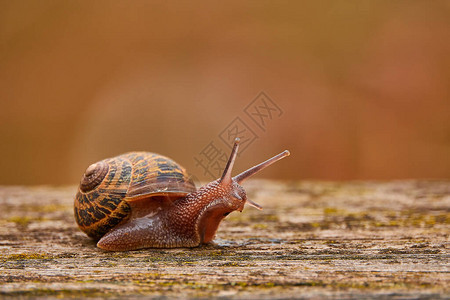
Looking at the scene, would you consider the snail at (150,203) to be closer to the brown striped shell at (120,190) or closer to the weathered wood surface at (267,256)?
the brown striped shell at (120,190)

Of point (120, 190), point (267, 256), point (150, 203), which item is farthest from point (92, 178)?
point (267, 256)

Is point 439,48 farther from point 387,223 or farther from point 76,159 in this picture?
point 76,159

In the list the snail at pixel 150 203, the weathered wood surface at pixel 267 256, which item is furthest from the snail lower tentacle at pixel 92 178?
the weathered wood surface at pixel 267 256

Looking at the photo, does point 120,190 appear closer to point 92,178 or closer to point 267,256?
point 92,178

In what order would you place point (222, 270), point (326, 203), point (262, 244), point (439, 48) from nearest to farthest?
point (222, 270) < point (262, 244) < point (326, 203) < point (439, 48)

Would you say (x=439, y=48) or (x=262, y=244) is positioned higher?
(x=439, y=48)

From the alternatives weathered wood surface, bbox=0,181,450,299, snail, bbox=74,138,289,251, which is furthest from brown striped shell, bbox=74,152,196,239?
weathered wood surface, bbox=0,181,450,299

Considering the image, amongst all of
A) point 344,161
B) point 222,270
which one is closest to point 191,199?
point 222,270
